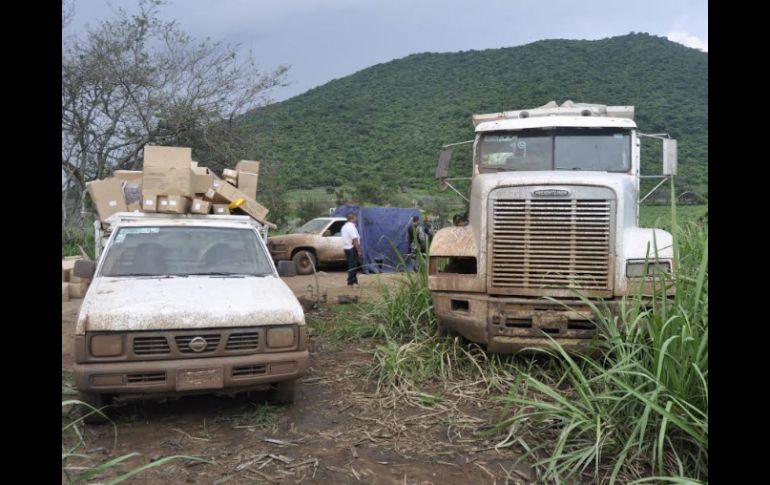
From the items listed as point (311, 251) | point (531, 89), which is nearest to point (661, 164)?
point (311, 251)

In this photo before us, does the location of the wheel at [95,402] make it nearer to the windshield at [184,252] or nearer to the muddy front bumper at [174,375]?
the muddy front bumper at [174,375]

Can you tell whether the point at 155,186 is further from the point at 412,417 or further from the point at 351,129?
the point at 351,129

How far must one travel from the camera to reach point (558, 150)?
5754 mm

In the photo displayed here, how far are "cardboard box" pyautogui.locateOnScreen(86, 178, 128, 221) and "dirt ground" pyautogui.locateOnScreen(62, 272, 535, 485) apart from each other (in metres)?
3.86

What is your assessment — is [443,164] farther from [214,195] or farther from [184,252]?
[214,195]

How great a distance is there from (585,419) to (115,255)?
4.14 metres

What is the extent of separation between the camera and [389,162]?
112 ft

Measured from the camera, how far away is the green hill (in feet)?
106

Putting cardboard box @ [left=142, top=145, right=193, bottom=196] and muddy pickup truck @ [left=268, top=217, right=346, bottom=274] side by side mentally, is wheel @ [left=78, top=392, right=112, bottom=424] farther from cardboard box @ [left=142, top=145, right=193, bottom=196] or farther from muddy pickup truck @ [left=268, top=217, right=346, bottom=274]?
muddy pickup truck @ [left=268, top=217, right=346, bottom=274]

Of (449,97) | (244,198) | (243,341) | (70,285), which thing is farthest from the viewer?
(449,97)

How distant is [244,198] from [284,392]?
4095 mm

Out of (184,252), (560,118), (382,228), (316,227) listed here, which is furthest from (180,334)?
(316,227)

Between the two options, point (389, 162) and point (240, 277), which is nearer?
point (240, 277)

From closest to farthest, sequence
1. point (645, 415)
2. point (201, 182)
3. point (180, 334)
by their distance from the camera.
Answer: point (645, 415), point (180, 334), point (201, 182)
